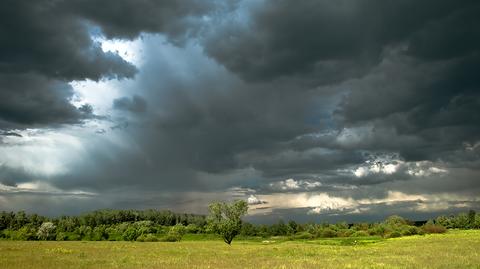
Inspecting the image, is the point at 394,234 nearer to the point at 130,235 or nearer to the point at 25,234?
the point at 130,235

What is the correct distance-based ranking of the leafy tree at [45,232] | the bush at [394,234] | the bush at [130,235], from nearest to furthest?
1. the bush at [394,234]
2. the bush at [130,235]
3. the leafy tree at [45,232]

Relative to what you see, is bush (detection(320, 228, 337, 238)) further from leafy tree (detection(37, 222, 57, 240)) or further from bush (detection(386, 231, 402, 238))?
leafy tree (detection(37, 222, 57, 240))

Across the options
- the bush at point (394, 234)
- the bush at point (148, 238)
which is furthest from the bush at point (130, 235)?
the bush at point (394, 234)

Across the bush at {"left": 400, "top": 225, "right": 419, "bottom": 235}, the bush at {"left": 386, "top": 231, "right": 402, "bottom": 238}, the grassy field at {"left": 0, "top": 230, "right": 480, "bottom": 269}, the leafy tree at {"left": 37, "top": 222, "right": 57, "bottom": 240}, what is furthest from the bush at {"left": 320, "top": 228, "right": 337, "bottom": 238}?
the grassy field at {"left": 0, "top": 230, "right": 480, "bottom": 269}

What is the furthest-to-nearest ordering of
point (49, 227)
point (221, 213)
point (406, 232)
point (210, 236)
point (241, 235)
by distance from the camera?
point (241, 235) < point (210, 236) < point (49, 227) < point (406, 232) < point (221, 213)

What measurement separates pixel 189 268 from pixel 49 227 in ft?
460

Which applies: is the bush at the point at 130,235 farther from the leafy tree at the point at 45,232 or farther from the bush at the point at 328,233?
the bush at the point at 328,233

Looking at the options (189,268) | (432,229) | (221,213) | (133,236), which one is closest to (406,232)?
(432,229)

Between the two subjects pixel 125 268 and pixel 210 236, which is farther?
pixel 210 236

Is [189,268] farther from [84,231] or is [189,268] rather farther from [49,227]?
[84,231]

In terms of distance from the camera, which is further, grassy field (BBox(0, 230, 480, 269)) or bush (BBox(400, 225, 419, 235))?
bush (BBox(400, 225, 419, 235))

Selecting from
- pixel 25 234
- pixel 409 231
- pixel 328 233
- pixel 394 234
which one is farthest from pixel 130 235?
pixel 409 231

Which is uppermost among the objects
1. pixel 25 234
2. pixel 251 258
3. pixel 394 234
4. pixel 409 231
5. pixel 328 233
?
pixel 409 231

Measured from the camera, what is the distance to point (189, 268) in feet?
118
